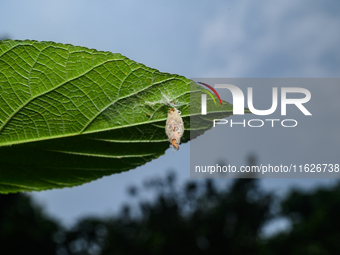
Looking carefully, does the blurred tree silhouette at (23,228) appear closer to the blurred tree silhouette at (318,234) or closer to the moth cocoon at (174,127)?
the blurred tree silhouette at (318,234)

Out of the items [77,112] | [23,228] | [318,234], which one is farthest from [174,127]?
[318,234]

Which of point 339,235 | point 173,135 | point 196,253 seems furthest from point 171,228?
point 173,135

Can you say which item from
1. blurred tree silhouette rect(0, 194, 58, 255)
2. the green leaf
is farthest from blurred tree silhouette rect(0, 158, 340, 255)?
the green leaf

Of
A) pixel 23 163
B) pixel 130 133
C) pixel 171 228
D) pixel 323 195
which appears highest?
pixel 130 133

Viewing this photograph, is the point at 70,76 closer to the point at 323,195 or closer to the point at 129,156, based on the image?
the point at 129,156

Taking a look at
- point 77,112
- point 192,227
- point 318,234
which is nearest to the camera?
point 77,112

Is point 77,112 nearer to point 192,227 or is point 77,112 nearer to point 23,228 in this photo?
point 23,228

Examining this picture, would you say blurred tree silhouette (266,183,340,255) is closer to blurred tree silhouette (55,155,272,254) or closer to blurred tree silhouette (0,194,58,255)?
blurred tree silhouette (55,155,272,254)
